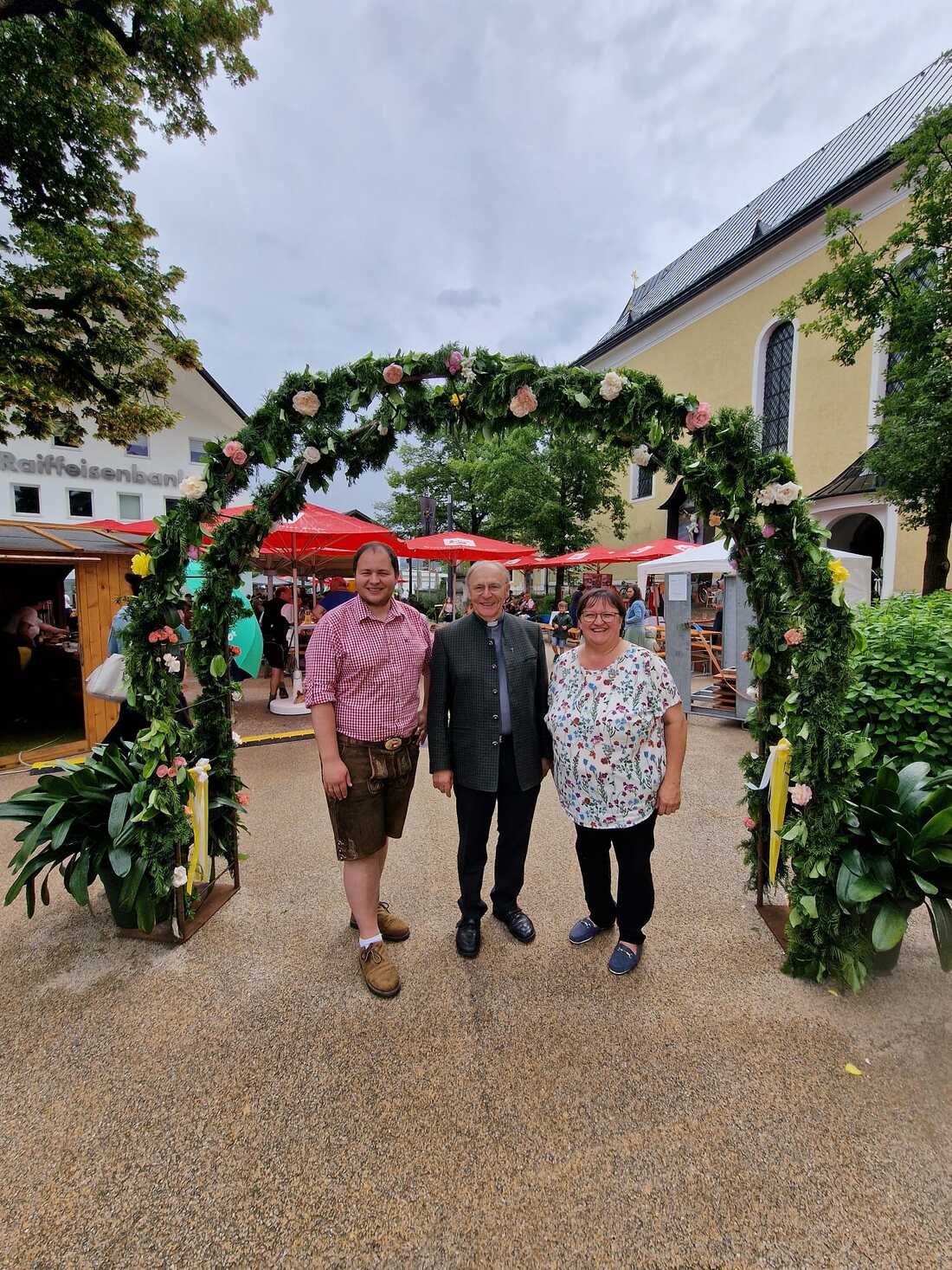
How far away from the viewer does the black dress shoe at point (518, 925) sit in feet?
9.37

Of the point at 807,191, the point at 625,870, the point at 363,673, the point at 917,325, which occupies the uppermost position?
the point at 807,191

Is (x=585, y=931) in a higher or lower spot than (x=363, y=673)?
lower

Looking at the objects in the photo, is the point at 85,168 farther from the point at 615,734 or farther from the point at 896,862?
the point at 896,862

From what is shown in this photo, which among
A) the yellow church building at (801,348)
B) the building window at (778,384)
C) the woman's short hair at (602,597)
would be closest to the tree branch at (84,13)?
the woman's short hair at (602,597)

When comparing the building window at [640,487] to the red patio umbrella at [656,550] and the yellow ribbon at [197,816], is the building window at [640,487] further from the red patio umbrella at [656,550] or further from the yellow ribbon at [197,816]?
the yellow ribbon at [197,816]

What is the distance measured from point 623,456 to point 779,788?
185cm

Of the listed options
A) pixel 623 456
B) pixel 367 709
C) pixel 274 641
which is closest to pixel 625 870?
→ pixel 367 709

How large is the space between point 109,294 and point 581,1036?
12228mm

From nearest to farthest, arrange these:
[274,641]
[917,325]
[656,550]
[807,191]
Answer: [274,641]
[917,325]
[656,550]
[807,191]

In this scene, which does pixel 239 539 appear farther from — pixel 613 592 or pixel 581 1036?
pixel 581 1036

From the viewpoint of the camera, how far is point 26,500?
20.9 m

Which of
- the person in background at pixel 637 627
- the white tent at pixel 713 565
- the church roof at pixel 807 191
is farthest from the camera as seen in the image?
the church roof at pixel 807 191

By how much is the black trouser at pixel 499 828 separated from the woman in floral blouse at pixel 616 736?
0.76ft

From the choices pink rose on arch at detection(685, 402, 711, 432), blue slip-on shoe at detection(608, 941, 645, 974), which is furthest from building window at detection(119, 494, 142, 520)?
blue slip-on shoe at detection(608, 941, 645, 974)
